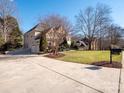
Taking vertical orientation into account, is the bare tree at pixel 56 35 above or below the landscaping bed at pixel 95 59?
above

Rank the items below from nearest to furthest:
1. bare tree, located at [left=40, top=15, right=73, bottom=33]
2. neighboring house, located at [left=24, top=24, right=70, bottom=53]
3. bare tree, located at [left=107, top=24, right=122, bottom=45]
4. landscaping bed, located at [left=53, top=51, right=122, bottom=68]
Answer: landscaping bed, located at [left=53, top=51, right=122, bottom=68] → bare tree, located at [left=40, top=15, right=73, bottom=33] → neighboring house, located at [left=24, top=24, right=70, bottom=53] → bare tree, located at [left=107, top=24, right=122, bottom=45]

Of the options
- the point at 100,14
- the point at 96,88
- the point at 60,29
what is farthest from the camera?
the point at 100,14

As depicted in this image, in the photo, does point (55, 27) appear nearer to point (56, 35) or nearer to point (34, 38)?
point (56, 35)

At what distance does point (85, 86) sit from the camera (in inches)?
223

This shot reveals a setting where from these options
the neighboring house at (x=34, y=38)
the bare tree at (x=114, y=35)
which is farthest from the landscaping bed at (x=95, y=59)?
the bare tree at (x=114, y=35)

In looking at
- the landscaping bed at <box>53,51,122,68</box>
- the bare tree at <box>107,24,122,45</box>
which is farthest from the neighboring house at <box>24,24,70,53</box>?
the bare tree at <box>107,24,122,45</box>

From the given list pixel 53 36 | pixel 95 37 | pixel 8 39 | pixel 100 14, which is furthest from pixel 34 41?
pixel 100 14

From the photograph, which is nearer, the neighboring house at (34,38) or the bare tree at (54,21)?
the bare tree at (54,21)

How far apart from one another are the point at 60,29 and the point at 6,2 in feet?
55.5

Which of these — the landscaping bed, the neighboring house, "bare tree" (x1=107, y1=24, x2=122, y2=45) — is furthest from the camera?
"bare tree" (x1=107, y1=24, x2=122, y2=45)

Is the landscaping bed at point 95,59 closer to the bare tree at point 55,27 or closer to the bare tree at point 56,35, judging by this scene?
the bare tree at point 56,35

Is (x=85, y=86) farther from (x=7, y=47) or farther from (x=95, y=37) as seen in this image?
(x=95, y=37)

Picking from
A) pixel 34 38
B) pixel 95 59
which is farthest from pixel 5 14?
pixel 95 59

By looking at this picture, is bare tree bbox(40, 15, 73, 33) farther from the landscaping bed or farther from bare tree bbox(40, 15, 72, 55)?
the landscaping bed
